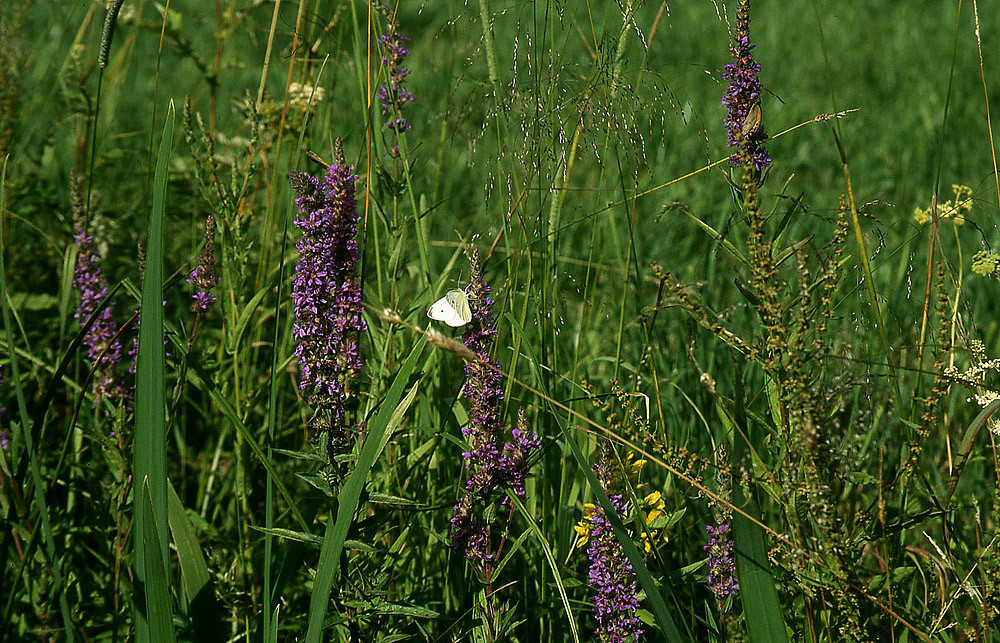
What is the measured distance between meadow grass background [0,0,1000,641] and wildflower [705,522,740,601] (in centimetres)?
4

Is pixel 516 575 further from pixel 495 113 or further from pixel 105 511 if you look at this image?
pixel 495 113

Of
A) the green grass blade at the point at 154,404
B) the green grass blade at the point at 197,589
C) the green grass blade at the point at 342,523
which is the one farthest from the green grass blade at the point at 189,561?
the green grass blade at the point at 342,523

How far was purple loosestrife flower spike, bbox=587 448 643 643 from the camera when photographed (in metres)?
1.41

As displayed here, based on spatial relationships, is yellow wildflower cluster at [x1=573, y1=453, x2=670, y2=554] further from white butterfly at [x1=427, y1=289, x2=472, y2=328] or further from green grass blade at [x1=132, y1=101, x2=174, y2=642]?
green grass blade at [x1=132, y1=101, x2=174, y2=642]

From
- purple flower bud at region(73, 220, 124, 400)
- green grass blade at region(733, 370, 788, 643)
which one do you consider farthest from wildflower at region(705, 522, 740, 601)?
purple flower bud at region(73, 220, 124, 400)

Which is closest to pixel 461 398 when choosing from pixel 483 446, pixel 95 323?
pixel 483 446

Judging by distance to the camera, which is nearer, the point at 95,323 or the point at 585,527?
the point at 585,527

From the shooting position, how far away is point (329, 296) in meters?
1.36

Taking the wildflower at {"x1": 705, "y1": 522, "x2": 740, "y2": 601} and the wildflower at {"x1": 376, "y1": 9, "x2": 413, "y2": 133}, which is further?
the wildflower at {"x1": 376, "y1": 9, "x2": 413, "y2": 133}

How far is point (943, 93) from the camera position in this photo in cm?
474

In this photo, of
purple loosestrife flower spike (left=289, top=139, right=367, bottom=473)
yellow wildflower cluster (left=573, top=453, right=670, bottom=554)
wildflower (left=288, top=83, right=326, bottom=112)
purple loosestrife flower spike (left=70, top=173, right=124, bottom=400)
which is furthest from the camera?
wildflower (left=288, top=83, right=326, bottom=112)

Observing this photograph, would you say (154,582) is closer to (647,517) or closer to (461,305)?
(461,305)

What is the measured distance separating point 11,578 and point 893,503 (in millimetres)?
1818

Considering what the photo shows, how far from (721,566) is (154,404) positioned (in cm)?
88
